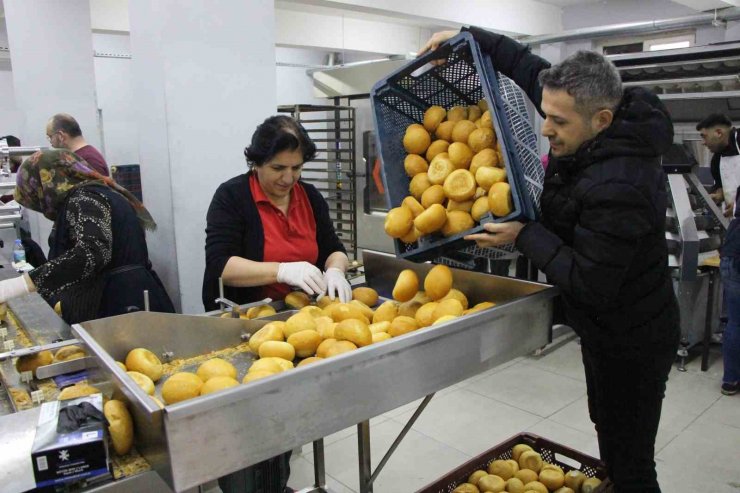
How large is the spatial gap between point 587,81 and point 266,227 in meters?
1.17

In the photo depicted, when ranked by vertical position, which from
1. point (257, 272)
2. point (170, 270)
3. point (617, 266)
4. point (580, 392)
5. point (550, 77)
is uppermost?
point (550, 77)

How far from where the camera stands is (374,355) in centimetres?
106

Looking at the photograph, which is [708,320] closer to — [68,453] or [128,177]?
[68,453]

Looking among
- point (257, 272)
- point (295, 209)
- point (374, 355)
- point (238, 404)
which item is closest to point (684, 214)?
point (295, 209)

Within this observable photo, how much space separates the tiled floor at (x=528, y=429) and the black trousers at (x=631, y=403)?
3.68 ft

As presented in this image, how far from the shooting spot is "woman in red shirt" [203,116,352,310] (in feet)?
6.04

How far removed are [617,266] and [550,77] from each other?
47cm

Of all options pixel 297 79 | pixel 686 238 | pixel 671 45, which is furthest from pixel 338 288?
pixel 297 79

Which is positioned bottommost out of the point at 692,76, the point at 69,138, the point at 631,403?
the point at 631,403

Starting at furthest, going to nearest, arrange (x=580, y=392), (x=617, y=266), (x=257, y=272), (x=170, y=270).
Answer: (x=580, y=392) → (x=170, y=270) → (x=257, y=272) → (x=617, y=266)

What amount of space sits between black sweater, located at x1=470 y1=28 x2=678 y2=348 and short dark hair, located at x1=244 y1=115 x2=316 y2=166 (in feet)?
2.31

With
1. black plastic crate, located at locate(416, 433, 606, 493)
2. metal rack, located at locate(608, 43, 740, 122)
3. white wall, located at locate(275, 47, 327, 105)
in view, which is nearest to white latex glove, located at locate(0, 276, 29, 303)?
black plastic crate, located at locate(416, 433, 606, 493)

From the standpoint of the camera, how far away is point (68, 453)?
2.85ft

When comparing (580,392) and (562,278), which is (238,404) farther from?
(580,392)
